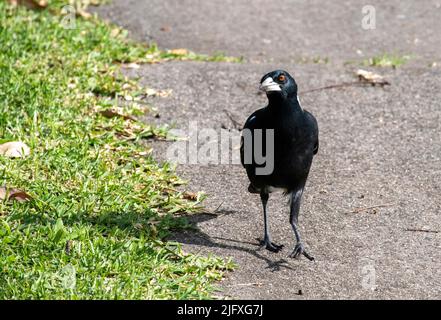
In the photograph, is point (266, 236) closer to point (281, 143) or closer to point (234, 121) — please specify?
point (281, 143)

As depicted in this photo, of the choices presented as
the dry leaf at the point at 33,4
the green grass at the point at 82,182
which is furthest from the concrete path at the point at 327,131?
the dry leaf at the point at 33,4

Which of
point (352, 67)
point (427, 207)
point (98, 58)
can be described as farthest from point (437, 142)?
point (98, 58)

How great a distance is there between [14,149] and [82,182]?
658mm

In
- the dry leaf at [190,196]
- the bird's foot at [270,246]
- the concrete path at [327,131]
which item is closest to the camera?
the concrete path at [327,131]

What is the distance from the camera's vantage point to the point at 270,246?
18.2ft

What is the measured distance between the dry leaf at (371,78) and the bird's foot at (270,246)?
10.8 ft

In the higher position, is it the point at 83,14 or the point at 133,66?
the point at 83,14

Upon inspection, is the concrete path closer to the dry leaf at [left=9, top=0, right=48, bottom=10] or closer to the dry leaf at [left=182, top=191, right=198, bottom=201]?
the dry leaf at [left=182, top=191, right=198, bottom=201]

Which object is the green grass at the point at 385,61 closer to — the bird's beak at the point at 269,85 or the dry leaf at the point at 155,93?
the dry leaf at the point at 155,93

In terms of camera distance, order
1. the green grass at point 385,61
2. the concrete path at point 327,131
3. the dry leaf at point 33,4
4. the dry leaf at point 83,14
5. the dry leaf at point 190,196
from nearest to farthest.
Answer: the concrete path at point 327,131
the dry leaf at point 190,196
the green grass at point 385,61
the dry leaf at point 33,4
the dry leaf at point 83,14

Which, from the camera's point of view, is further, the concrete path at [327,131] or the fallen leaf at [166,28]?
the fallen leaf at [166,28]

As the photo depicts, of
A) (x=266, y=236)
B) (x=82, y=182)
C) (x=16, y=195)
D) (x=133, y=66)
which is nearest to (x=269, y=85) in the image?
(x=266, y=236)

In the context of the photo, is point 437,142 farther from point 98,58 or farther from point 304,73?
point 98,58

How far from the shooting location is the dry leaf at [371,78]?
8391mm
